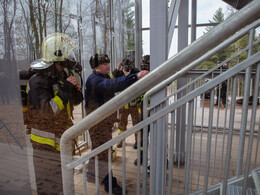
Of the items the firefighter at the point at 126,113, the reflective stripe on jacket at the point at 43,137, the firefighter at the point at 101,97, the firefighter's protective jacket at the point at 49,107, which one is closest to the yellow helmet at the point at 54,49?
the firefighter's protective jacket at the point at 49,107

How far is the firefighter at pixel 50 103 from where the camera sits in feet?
5.99

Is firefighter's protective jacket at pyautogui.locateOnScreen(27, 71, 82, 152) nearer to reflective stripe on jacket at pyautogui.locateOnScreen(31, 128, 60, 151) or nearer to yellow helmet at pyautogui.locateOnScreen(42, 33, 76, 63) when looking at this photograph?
reflective stripe on jacket at pyautogui.locateOnScreen(31, 128, 60, 151)

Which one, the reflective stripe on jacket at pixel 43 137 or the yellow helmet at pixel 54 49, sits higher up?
the yellow helmet at pixel 54 49

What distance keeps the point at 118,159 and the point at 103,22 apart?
2367 millimetres

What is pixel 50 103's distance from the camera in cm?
185

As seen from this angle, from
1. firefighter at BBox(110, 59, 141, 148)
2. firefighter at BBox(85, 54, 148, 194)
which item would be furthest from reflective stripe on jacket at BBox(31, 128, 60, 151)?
firefighter at BBox(110, 59, 141, 148)

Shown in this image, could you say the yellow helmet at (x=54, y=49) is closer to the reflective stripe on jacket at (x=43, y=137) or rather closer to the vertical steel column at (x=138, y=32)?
the reflective stripe on jacket at (x=43, y=137)

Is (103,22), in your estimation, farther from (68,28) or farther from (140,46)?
(68,28)

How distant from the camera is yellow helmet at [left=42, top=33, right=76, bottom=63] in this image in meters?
2.00

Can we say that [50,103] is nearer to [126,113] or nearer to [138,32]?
[126,113]

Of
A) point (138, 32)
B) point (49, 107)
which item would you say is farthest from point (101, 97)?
point (138, 32)

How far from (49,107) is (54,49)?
23.1 inches

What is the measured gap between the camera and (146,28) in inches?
144

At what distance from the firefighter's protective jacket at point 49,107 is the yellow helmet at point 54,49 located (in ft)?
0.59
